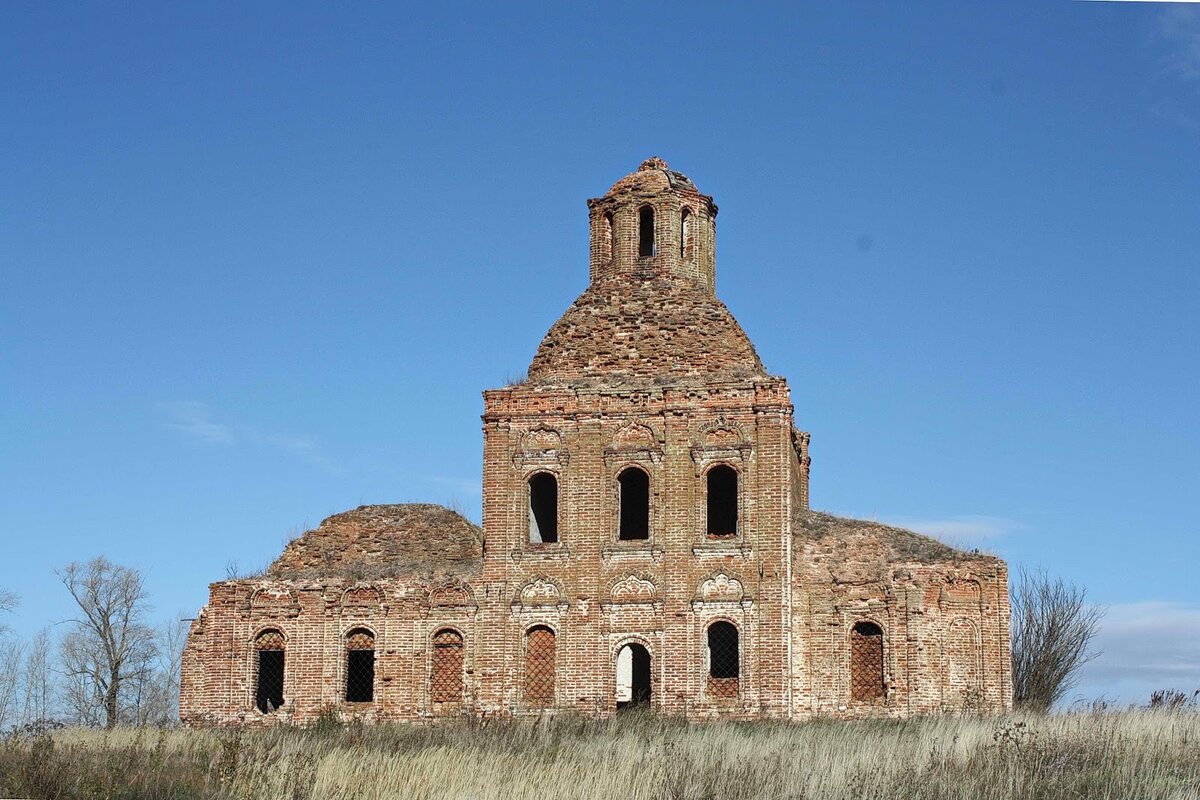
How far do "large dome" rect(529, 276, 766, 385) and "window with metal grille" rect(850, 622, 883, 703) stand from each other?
5.17 m

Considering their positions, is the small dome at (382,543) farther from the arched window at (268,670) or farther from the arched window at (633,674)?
the arched window at (633,674)

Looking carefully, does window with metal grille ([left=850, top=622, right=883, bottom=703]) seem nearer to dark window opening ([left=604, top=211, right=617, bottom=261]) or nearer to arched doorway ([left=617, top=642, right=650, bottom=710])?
arched doorway ([left=617, top=642, right=650, bottom=710])

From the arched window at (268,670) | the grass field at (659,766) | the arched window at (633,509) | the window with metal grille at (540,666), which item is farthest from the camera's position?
the arched window at (633,509)

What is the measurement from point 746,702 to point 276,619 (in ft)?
29.6

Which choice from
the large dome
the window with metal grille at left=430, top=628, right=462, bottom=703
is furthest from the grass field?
the large dome

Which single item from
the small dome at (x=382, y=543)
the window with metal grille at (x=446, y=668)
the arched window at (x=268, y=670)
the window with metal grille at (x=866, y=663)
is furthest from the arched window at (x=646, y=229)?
the arched window at (x=268, y=670)

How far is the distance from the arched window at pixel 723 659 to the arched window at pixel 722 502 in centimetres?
180

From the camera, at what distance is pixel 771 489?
27000 mm

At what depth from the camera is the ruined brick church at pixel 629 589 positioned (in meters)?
26.5

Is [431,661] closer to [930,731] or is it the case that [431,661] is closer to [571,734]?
[571,734]

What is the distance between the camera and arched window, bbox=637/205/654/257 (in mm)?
30875

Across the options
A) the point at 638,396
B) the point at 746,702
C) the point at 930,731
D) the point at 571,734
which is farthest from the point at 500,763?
the point at 638,396

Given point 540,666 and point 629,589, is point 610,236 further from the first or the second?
point 540,666

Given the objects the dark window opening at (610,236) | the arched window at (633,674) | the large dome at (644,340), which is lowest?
the arched window at (633,674)
